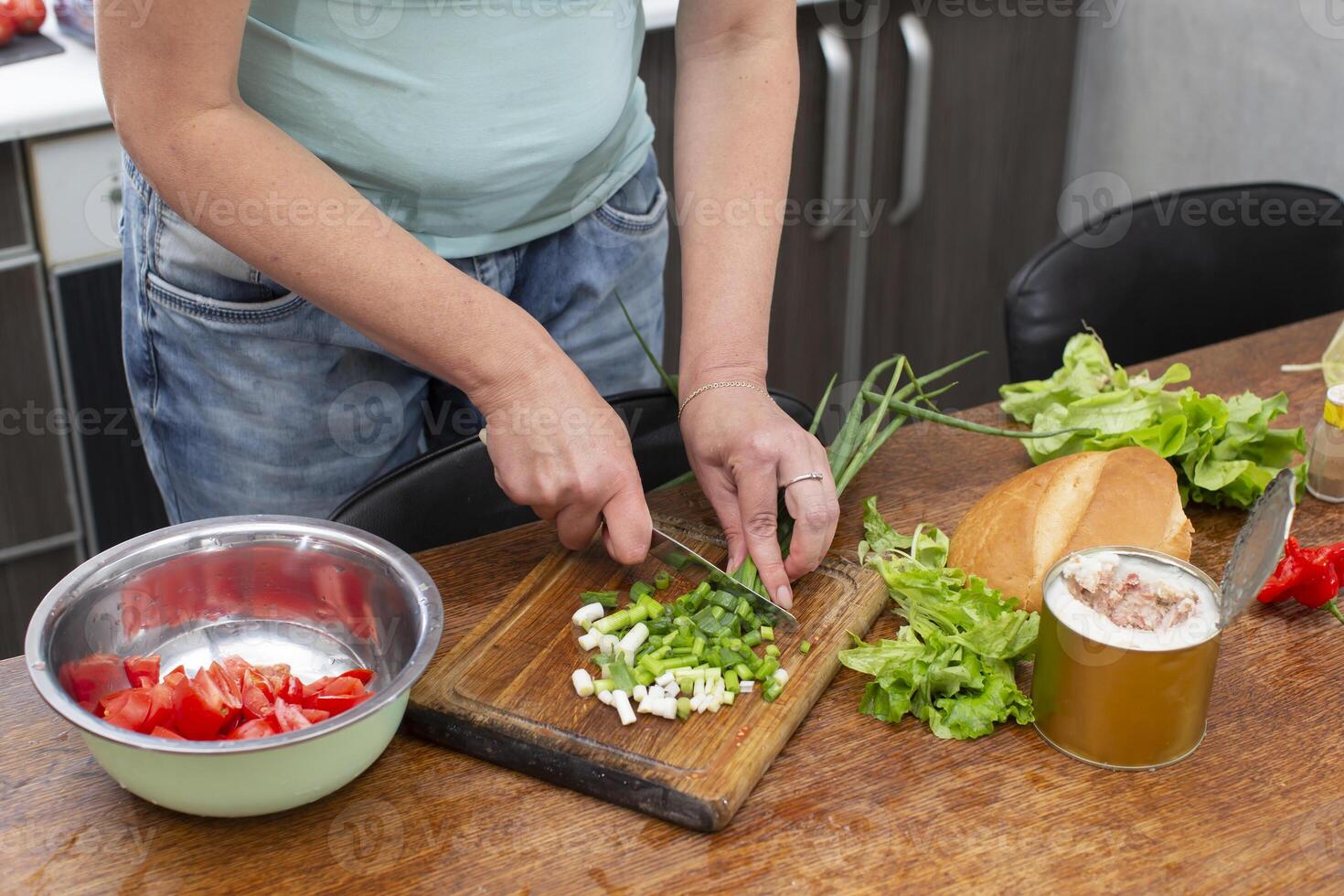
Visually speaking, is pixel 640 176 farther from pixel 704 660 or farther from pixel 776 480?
pixel 704 660

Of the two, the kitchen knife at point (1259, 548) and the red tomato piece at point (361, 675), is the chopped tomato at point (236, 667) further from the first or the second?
the kitchen knife at point (1259, 548)

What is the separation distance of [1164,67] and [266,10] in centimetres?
244

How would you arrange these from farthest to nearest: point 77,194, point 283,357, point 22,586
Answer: point 22,586
point 77,194
point 283,357

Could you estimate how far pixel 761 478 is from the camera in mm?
1293

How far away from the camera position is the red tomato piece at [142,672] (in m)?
1.08

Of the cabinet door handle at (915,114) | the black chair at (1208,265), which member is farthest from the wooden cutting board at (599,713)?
the cabinet door handle at (915,114)

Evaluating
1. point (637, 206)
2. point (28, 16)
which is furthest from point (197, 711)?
point (28, 16)

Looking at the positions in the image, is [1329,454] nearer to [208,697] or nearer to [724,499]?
[724,499]

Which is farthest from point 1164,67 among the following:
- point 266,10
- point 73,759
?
point 73,759

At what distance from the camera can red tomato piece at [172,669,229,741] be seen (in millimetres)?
988

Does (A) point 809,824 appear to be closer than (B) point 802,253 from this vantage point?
Yes

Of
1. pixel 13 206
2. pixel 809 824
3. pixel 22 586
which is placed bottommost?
pixel 22 586

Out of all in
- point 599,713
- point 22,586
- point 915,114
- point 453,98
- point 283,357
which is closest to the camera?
point 599,713

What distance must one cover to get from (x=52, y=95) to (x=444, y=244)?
1.01 metres
